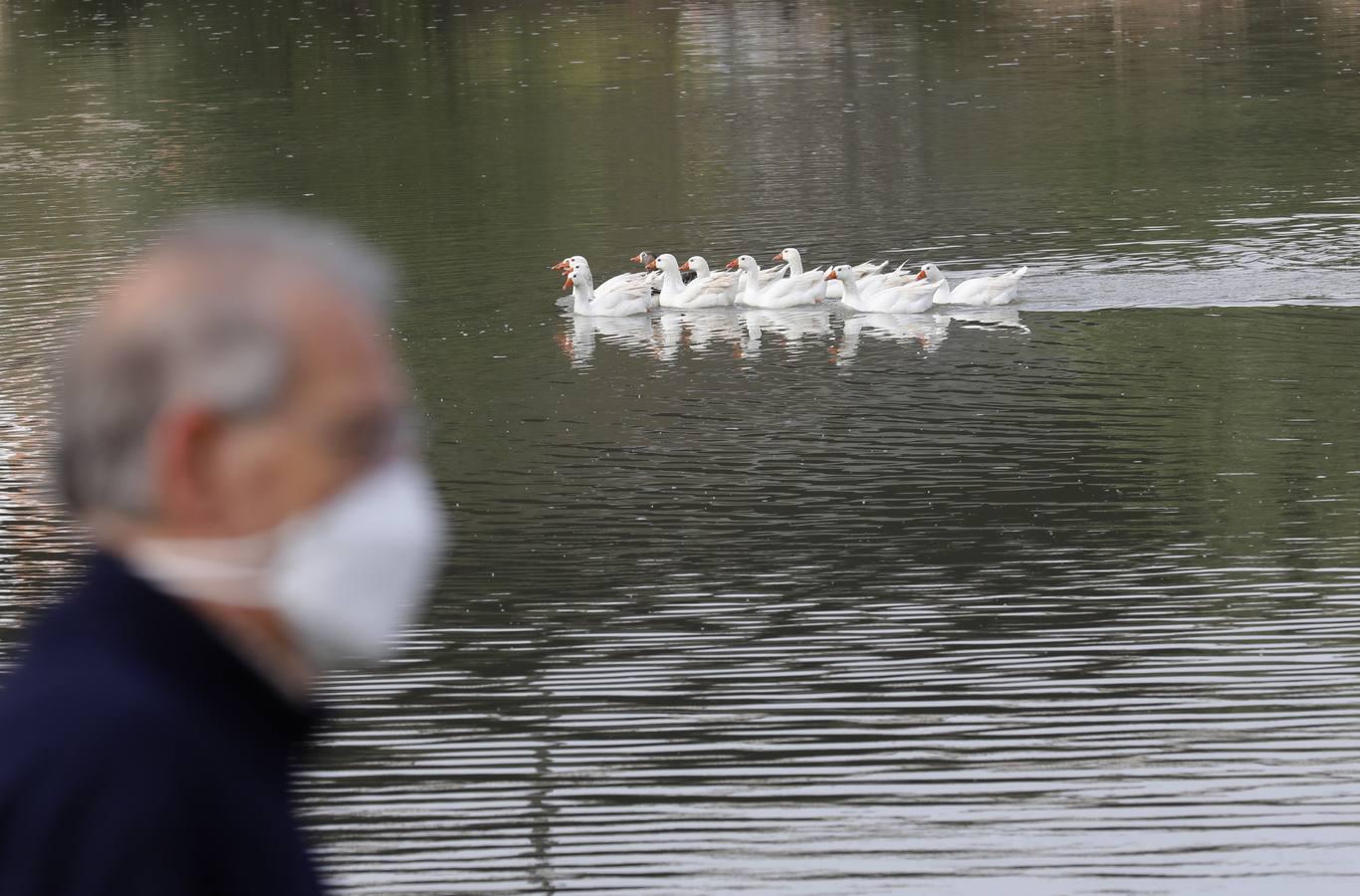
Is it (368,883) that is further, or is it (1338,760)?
A: (1338,760)

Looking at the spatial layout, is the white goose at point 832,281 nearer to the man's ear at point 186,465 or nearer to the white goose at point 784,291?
the white goose at point 784,291

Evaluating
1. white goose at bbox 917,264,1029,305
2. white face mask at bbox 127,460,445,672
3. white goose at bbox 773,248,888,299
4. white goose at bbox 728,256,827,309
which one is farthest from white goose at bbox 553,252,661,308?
white face mask at bbox 127,460,445,672

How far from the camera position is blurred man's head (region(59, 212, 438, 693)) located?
1826 millimetres

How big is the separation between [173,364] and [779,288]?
63.5ft

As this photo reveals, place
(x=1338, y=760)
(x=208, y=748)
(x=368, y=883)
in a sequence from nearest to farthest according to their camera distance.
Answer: (x=208, y=748) → (x=368, y=883) → (x=1338, y=760)

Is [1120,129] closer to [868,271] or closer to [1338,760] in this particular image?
[868,271]

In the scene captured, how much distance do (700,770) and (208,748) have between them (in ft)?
24.2

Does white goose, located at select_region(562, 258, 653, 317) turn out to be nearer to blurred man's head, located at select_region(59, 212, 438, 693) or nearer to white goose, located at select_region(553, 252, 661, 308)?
white goose, located at select_region(553, 252, 661, 308)

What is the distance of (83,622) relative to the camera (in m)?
1.88

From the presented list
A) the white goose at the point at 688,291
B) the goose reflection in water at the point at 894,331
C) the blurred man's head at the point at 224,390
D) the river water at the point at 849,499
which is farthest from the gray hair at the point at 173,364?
the white goose at the point at 688,291

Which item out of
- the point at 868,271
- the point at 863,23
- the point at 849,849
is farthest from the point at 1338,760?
the point at 863,23

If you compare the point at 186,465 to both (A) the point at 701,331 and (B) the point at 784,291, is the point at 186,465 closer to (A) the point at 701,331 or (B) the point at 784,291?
(A) the point at 701,331

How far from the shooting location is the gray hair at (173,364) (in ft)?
5.98

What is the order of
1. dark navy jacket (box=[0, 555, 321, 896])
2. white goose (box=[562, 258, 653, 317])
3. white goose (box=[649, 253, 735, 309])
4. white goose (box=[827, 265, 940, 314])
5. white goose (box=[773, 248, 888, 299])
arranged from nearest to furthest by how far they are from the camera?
dark navy jacket (box=[0, 555, 321, 896]) < white goose (box=[827, 265, 940, 314]) < white goose (box=[562, 258, 653, 317]) < white goose (box=[773, 248, 888, 299]) < white goose (box=[649, 253, 735, 309])
